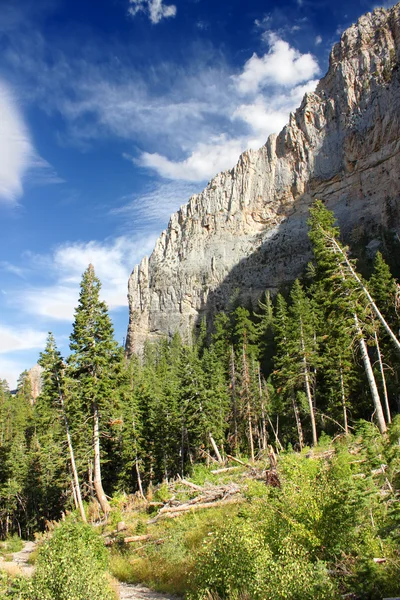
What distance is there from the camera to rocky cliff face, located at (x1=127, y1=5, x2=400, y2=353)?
81.9 m

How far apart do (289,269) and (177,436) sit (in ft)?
197

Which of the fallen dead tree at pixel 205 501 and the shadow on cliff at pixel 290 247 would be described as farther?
the shadow on cliff at pixel 290 247

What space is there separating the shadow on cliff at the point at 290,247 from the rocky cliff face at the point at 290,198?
0.94 ft

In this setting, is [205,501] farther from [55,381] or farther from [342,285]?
[55,381]

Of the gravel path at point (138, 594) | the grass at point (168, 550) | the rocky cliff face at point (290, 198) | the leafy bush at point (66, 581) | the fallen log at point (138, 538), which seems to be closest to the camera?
the leafy bush at point (66, 581)

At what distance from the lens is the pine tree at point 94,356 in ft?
76.2

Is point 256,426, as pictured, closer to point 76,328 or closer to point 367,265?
point 76,328

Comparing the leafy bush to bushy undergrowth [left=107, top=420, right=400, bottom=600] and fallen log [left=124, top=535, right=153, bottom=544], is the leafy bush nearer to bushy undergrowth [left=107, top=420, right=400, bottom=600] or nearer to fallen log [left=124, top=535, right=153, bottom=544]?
bushy undergrowth [left=107, top=420, right=400, bottom=600]

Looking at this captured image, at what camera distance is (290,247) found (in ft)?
313

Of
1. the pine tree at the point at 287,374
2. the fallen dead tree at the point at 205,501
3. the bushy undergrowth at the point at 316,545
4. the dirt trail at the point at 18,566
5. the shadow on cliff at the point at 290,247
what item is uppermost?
the shadow on cliff at the point at 290,247

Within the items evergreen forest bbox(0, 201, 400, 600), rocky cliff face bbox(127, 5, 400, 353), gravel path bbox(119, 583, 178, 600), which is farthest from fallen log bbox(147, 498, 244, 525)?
rocky cliff face bbox(127, 5, 400, 353)

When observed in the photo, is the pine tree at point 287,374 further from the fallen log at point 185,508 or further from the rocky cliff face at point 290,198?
the rocky cliff face at point 290,198

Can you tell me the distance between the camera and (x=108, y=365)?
24.1 meters

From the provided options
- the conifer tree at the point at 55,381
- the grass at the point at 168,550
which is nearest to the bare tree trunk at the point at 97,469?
the conifer tree at the point at 55,381
